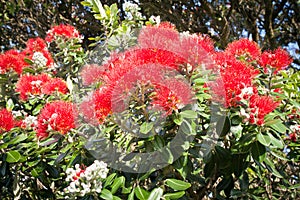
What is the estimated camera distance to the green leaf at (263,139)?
4.86 feet

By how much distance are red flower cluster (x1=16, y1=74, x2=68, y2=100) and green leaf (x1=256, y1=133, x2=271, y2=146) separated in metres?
1.09

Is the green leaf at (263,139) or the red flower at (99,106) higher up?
the red flower at (99,106)

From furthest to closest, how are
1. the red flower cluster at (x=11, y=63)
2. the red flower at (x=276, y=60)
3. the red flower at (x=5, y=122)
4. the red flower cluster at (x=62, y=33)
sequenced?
the red flower cluster at (x=62, y=33) → the red flower cluster at (x=11, y=63) → the red flower at (x=5, y=122) → the red flower at (x=276, y=60)

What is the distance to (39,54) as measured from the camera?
263cm

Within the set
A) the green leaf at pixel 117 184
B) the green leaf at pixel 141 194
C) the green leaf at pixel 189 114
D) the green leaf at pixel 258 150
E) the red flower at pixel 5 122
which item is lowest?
the green leaf at pixel 141 194

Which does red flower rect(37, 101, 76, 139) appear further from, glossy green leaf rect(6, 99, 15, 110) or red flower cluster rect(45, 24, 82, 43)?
red flower cluster rect(45, 24, 82, 43)

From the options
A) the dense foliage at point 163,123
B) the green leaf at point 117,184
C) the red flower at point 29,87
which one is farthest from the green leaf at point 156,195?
the red flower at point 29,87

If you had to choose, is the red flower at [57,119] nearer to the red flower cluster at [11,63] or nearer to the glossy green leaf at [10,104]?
the glossy green leaf at [10,104]

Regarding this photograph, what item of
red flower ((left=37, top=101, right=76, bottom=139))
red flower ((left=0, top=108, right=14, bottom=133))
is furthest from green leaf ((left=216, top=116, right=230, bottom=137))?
red flower ((left=0, top=108, right=14, bottom=133))

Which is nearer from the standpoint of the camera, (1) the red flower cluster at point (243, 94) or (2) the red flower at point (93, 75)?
(1) the red flower cluster at point (243, 94)

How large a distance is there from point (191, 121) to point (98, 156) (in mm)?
419

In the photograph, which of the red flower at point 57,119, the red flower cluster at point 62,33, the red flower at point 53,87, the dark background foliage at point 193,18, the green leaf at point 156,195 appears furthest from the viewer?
the dark background foliage at point 193,18

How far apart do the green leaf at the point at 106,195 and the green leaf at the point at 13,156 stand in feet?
1.77

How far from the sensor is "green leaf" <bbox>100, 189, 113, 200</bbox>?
152 centimetres
